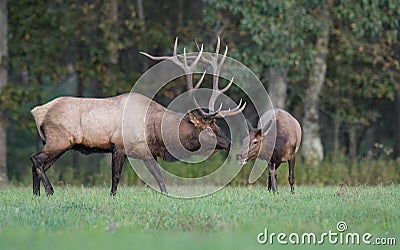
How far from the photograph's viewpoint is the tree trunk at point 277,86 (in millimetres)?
24250

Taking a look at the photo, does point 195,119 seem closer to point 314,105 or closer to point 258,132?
point 258,132

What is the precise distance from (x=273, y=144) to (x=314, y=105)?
35.2 ft

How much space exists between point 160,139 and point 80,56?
1333 centimetres

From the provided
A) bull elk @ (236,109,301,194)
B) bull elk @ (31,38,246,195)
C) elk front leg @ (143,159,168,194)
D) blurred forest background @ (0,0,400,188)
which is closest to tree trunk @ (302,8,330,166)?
blurred forest background @ (0,0,400,188)

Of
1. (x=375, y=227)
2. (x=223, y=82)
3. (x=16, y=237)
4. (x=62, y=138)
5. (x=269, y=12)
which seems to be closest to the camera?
(x=16, y=237)

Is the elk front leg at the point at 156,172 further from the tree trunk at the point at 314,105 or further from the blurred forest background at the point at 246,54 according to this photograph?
the tree trunk at the point at 314,105

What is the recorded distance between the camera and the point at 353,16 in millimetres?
23391

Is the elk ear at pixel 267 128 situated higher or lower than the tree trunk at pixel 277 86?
higher

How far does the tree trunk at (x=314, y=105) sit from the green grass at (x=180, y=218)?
11509mm

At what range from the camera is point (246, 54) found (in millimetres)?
23625

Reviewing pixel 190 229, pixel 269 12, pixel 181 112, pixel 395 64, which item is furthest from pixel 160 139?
pixel 395 64

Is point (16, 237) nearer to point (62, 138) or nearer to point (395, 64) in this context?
point (62, 138)

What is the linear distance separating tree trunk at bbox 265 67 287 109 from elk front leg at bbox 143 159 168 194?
10019 millimetres

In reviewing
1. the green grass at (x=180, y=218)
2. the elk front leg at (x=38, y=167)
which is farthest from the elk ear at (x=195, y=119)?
the elk front leg at (x=38, y=167)
